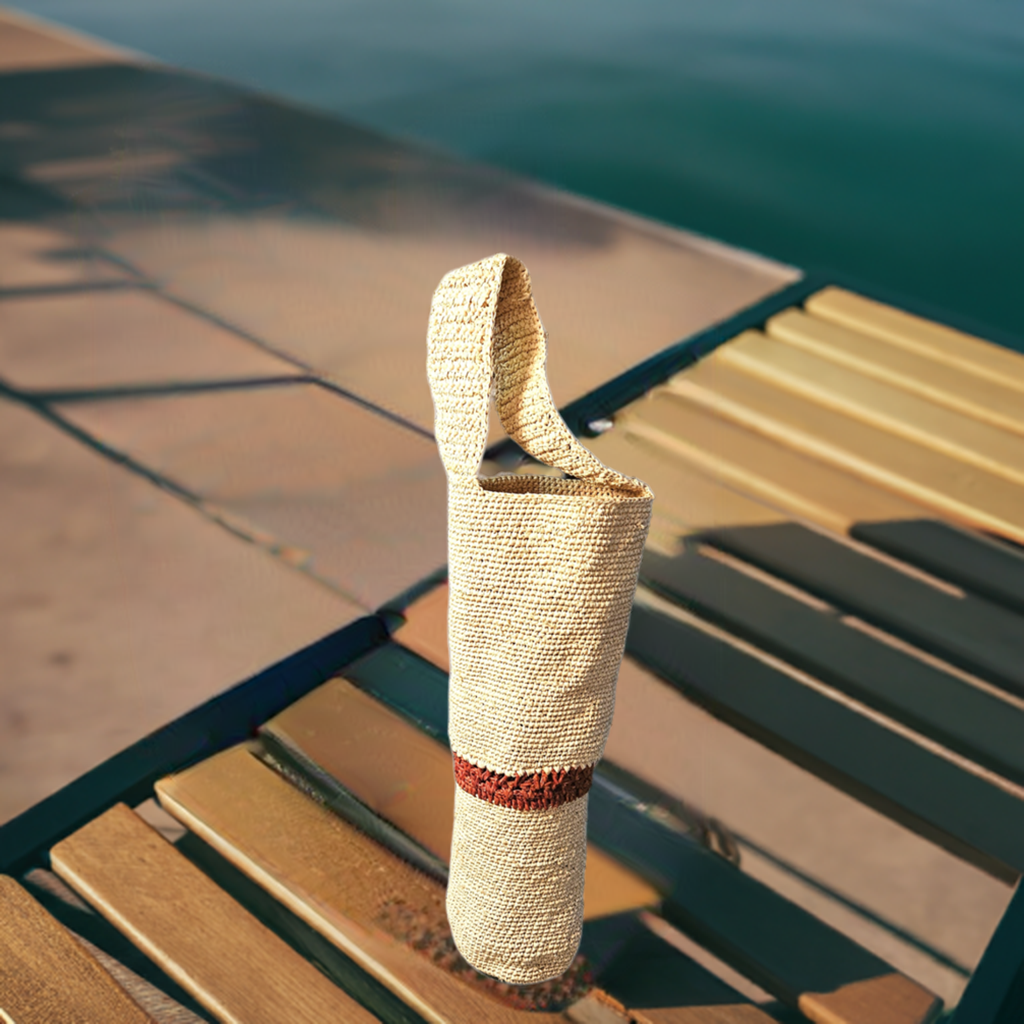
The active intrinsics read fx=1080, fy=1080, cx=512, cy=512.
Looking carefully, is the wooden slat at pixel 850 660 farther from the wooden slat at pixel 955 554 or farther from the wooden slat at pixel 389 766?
the wooden slat at pixel 389 766

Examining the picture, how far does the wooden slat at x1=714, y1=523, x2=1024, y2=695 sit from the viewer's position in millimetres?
994

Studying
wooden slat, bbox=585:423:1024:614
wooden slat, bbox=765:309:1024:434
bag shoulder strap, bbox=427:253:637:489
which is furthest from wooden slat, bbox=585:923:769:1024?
wooden slat, bbox=765:309:1024:434

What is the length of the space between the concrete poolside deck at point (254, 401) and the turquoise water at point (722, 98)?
15.9 inches

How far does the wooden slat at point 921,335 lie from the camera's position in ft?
4.70

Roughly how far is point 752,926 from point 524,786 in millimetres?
288

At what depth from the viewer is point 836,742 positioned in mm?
903

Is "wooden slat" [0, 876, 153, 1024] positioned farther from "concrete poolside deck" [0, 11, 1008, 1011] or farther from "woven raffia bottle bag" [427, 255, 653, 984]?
"concrete poolside deck" [0, 11, 1008, 1011]

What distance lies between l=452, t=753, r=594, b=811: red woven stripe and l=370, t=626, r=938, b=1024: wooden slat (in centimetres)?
23

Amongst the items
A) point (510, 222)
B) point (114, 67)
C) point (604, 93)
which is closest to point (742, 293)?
point (510, 222)

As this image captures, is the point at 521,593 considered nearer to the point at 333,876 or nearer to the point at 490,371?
the point at 490,371

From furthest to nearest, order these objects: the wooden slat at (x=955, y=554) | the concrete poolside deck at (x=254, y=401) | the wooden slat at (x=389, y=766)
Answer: the wooden slat at (x=955, y=554)
the concrete poolside deck at (x=254, y=401)
the wooden slat at (x=389, y=766)

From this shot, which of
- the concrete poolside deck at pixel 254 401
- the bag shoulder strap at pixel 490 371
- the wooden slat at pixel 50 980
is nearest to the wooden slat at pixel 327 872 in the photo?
the wooden slat at pixel 50 980

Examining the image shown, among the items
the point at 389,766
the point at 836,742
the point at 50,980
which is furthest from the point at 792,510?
the point at 50,980

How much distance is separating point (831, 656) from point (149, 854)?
0.60 meters
